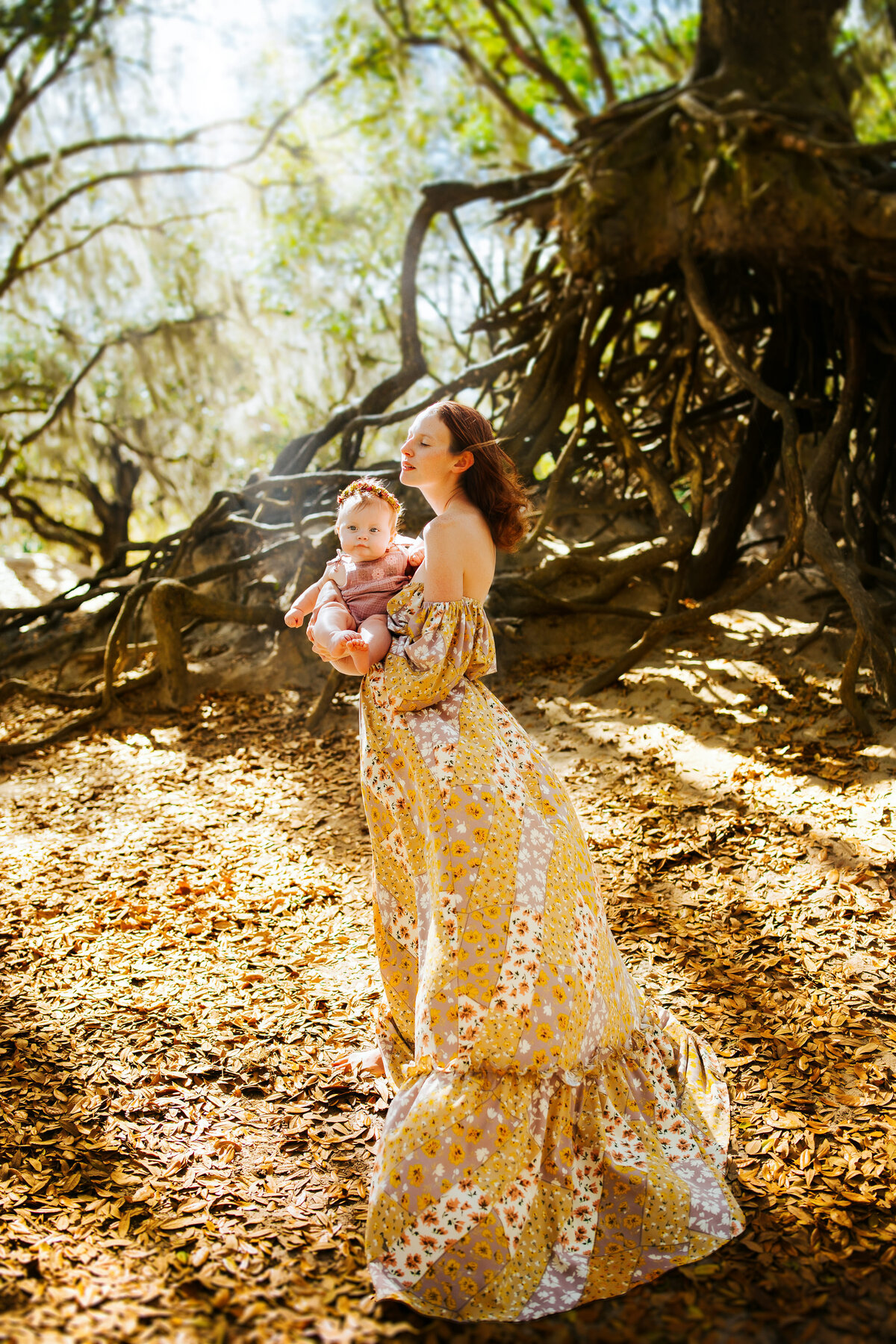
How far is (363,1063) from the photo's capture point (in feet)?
8.26

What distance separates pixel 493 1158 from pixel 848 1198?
84 centimetres

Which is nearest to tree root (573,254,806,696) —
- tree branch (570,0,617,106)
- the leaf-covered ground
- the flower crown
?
the leaf-covered ground

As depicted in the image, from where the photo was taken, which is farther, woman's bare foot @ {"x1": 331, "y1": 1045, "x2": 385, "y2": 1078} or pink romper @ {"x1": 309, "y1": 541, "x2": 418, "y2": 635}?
woman's bare foot @ {"x1": 331, "y1": 1045, "x2": 385, "y2": 1078}

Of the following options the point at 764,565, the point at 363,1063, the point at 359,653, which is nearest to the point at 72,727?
the point at 363,1063

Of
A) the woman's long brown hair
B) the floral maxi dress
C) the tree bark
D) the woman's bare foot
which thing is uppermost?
the tree bark

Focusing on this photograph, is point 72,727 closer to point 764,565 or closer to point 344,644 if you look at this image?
point 344,644

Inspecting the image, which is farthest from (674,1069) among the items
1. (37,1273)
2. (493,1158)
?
(37,1273)

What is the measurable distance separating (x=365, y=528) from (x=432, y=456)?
0.25 meters

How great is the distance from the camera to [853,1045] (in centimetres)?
251

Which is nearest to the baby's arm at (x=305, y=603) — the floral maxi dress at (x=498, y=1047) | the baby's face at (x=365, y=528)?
the baby's face at (x=365, y=528)

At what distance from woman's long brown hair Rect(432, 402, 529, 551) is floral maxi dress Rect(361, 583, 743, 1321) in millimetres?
252

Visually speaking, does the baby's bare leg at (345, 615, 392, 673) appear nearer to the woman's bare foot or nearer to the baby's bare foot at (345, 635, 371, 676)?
the baby's bare foot at (345, 635, 371, 676)

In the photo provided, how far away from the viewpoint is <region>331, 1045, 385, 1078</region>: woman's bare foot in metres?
2.49

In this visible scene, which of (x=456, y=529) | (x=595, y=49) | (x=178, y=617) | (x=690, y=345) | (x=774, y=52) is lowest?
(x=178, y=617)
